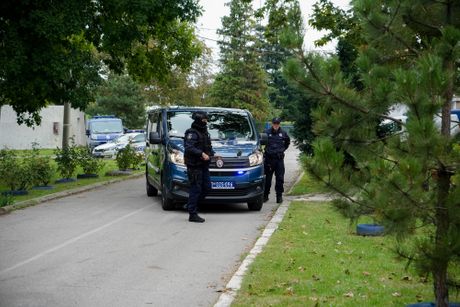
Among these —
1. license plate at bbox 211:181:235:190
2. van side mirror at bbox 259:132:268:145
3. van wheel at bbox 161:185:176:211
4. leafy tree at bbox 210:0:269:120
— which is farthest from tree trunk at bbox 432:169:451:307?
leafy tree at bbox 210:0:269:120

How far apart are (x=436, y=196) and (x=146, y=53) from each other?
19.3 m

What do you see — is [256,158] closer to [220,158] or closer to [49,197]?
[220,158]

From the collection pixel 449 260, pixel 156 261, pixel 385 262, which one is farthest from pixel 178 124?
pixel 449 260

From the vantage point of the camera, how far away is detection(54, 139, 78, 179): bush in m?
21.9

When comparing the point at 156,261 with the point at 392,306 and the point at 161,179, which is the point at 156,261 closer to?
the point at 392,306

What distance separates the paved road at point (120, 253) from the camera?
7281 millimetres

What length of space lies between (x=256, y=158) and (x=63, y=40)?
6.93 m

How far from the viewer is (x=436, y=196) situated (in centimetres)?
531

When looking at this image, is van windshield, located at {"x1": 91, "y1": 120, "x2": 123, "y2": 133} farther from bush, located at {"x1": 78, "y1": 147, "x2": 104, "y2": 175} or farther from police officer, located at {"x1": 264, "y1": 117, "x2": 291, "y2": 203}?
police officer, located at {"x1": 264, "y1": 117, "x2": 291, "y2": 203}

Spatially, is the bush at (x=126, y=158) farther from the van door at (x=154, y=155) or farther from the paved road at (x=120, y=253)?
the paved road at (x=120, y=253)

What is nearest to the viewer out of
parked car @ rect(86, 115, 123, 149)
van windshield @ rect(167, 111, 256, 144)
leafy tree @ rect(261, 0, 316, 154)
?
leafy tree @ rect(261, 0, 316, 154)

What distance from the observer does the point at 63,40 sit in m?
18.3

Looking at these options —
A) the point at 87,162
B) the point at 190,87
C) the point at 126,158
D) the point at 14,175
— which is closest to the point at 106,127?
the point at 190,87

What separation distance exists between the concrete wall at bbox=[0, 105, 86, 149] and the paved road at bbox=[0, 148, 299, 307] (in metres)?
41.2
